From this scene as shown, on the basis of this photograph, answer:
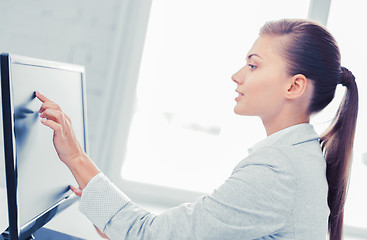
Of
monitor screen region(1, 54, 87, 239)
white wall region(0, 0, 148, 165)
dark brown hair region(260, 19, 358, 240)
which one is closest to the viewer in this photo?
monitor screen region(1, 54, 87, 239)

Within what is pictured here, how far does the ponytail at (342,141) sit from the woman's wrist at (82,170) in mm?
552

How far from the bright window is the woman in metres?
0.71

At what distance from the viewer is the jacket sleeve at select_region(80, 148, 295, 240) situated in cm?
65

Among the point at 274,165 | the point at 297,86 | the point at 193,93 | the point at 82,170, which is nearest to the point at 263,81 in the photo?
the point at 297,86

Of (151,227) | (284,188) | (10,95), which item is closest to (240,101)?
(284,188)

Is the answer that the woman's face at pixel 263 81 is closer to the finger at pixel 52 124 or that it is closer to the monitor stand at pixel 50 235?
the finger at pixel 52 124

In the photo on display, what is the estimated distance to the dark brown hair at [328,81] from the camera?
30.5 inches

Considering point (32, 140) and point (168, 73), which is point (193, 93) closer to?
point (168, 73)

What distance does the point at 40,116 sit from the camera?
73 centimetres

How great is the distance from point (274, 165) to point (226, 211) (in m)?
0.12

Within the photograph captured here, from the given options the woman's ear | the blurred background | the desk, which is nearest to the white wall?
the blurred background

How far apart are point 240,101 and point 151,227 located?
1.16ft

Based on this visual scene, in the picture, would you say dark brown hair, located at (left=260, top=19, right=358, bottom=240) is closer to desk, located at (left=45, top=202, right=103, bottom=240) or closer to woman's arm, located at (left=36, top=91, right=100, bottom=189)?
woman's arm, located at (left=36, top=91, right=100, bottom=189)

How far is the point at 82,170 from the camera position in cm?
72
